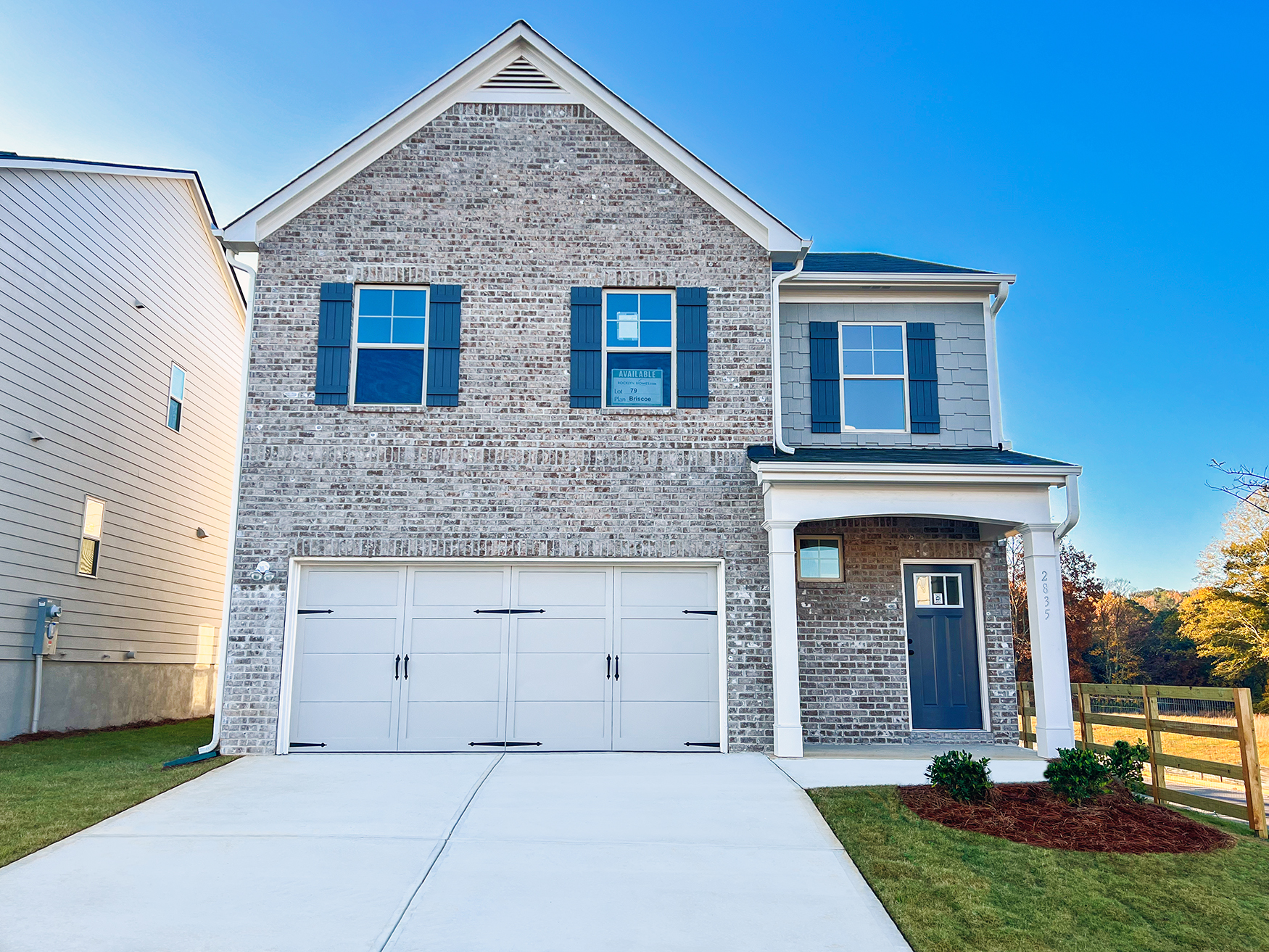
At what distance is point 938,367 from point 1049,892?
298 inches

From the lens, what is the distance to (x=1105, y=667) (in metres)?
38.8

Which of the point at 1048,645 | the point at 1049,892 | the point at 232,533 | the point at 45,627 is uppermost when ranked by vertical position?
the point at 232,533

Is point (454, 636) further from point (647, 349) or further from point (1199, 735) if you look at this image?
point (1199, 735)

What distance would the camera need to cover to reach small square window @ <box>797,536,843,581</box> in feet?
38.7

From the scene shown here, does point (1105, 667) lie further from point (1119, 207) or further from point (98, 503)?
point (98, 503)

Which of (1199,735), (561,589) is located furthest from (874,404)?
(1199,735)

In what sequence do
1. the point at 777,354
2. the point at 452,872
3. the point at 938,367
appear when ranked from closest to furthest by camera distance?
the point at 452,872, the point at 777,354, the point at 938,367

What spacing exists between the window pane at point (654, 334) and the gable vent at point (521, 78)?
10.5ft

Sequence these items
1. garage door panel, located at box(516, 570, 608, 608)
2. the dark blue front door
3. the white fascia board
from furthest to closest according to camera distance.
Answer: the dark blue front door → garage door panel, located at box(516, 570, 608, 608) → the white fascia board

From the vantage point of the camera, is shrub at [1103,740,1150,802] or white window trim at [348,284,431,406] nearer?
shrub at [1103,740,1150,802]

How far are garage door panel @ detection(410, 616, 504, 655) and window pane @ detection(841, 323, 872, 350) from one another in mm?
5696

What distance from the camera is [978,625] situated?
11922mm

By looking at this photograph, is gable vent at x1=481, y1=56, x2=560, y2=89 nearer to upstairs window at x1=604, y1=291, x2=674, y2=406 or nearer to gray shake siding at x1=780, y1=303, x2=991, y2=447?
upstairs window at x1=604, y1=291, x2=674, y2=406

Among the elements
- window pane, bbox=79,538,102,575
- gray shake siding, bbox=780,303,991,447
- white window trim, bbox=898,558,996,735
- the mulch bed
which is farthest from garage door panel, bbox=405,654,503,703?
window pane, bbox=79,538,102,575
